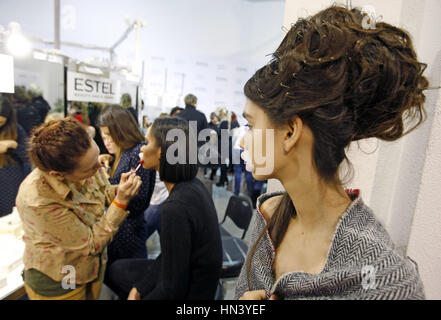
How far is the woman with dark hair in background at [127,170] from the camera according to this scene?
1.47 metres

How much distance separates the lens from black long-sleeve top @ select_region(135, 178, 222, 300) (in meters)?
0.95

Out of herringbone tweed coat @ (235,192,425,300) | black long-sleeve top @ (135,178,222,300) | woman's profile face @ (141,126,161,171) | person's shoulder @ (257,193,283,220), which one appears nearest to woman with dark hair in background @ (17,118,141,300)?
woman's profile face @ (141,126,161,171)

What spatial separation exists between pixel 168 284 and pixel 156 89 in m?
3.37

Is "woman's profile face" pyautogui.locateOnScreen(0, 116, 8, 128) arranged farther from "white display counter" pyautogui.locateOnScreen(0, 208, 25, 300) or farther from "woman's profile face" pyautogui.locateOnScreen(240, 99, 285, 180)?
"woman's profile face" pyautogui.locateOnScreen(240, 99, 285, 180)

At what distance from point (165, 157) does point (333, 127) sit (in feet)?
2.58

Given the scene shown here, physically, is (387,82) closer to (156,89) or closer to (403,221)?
(403,221)

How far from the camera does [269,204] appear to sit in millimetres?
714

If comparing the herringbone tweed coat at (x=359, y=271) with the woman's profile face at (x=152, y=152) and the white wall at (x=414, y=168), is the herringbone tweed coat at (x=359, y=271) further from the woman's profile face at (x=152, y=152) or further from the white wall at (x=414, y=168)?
the woman's profile face at (x=152, y=152)

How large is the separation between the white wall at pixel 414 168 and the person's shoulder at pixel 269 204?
0.28 m

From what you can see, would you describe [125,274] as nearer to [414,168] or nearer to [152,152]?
[152,152]

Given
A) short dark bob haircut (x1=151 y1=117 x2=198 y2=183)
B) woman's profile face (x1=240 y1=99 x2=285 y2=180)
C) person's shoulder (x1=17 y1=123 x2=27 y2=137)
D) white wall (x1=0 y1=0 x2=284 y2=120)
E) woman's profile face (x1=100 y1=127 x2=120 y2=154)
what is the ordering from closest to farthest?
1. woman's profile face (x1=240 y1=99 x2=285 y2=180)
2. short dark bob haircut (x1=151 y1=117 x2=198 y2=183)
3. person's shoulder (x1=17 y1=123 x2=27 y2=137)
4. woman's profile face (x1=100 y1=127 x2=120 y2=154)
5. white wall (x1=0 y1=0 x2=284 y2=120)

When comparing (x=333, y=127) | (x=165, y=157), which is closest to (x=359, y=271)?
(x=333, y=127)

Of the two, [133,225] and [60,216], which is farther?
[133,225]
